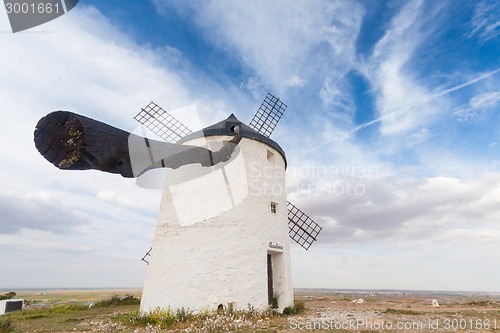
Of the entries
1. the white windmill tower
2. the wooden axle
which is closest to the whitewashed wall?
the white windmill tower

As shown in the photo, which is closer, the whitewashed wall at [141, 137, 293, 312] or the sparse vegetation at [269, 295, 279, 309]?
the whitewashed wall at [141, 137, 293, 312]

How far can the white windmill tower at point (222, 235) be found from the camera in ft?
35.6

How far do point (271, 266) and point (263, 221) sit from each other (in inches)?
101

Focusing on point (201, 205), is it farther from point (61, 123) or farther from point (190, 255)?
point (61, 123)

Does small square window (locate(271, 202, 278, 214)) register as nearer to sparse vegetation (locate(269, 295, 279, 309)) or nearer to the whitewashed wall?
the whitewashed wall

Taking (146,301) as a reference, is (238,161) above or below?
above

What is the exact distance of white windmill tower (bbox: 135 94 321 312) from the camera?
10.8m

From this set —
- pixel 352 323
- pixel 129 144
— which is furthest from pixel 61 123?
pixel 352 323

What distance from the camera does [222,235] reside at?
37.2ft

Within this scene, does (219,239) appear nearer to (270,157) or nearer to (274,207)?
(274,207)

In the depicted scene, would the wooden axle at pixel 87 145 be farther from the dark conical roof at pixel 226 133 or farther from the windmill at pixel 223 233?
the dark conical roof at pixel 226 133

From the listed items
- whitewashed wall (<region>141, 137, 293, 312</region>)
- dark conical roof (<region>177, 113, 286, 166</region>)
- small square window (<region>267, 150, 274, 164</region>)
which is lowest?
whitewashed wall (<region>141, 137, 293, 312</region>)

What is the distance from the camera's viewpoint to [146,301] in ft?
37.9

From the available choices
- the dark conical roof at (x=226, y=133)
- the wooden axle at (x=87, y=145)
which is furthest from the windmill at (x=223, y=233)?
the wooden axle at (x=87, y=145)
